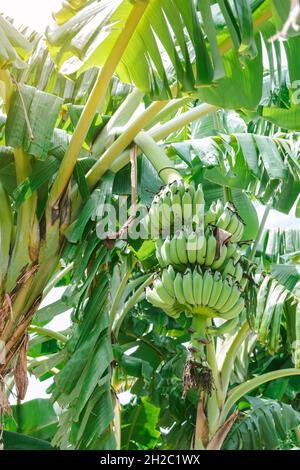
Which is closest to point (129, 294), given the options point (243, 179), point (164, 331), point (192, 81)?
point (164, 331)

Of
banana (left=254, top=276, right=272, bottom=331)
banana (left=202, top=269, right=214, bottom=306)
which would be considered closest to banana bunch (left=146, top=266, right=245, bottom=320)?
banana (left=202, top=269, right=214, bottom=306)

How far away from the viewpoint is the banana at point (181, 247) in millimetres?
1709

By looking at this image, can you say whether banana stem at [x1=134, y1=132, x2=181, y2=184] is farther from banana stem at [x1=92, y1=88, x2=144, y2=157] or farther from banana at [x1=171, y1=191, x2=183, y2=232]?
banana stem at [x1=92, y1=88, x2=144, y2=157]

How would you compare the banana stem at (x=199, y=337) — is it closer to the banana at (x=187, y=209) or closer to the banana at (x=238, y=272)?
the banana at (x=238, y=272)

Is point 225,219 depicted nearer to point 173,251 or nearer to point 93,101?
point 173,251

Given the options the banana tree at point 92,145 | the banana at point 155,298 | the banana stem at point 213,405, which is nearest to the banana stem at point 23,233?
the banana tree at point 92,145

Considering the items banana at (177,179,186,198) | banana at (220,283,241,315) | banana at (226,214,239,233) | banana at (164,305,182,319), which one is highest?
banana at (177,179,186,198)

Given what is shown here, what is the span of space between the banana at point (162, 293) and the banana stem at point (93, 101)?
51 cm

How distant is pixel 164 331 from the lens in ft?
12.2

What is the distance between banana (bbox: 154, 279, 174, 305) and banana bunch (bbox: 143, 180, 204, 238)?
5.1 inches

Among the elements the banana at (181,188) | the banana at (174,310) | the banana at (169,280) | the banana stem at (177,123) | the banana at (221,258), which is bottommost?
the banana at (174,310)

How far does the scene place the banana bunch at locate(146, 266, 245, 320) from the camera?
1.69m

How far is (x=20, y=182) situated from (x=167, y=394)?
5.50 ft

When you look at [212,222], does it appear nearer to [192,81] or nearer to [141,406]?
[192,81]
